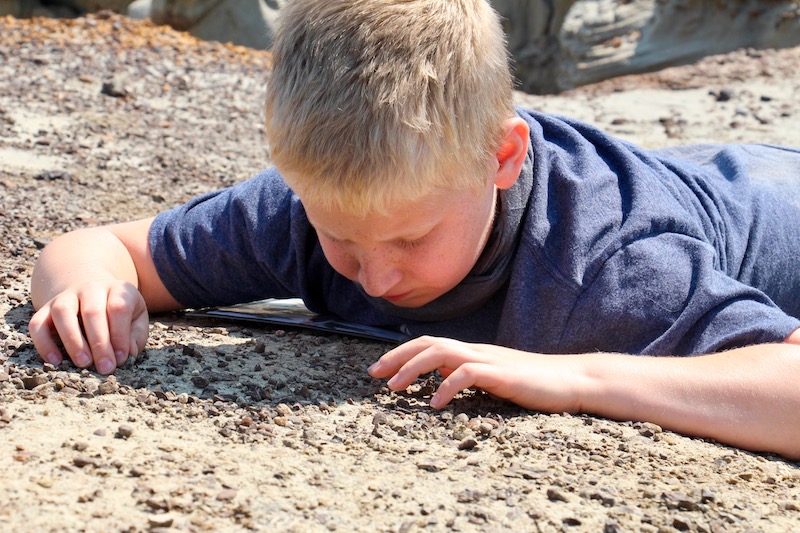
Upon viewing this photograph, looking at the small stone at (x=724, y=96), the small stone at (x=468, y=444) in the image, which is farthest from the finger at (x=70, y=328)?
the small stone at (x=724, y=96)

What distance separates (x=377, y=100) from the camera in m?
2.24

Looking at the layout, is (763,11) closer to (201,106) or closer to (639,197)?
(201,106)

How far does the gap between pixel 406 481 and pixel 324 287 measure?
1.14 m

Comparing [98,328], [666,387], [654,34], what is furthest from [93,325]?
[654,34]

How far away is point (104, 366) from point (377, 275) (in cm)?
70

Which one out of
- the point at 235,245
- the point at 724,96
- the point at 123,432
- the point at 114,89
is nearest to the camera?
the point at 123,432

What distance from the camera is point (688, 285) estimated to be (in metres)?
2.58

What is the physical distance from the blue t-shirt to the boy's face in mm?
149

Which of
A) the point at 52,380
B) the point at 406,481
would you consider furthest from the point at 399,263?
the point at 52,380

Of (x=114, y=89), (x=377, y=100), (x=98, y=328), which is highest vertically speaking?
(x=377, y=100)

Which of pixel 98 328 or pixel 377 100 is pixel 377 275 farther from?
pixel 98 328

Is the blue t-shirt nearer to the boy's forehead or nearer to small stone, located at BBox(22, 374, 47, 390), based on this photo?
the boy's forehead

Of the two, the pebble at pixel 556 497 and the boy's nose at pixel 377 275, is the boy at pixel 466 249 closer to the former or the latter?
the boy's nose at pixel 377 275

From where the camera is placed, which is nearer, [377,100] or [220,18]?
[377,100]
